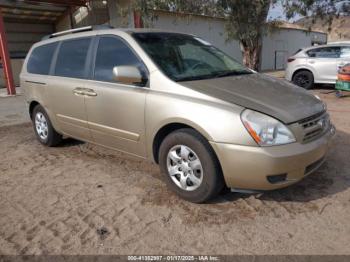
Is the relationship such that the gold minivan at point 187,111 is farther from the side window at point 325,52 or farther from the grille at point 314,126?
the side window at point 325,52

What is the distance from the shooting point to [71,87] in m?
4.23

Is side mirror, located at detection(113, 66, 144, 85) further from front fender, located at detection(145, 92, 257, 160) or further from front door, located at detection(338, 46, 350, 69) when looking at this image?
front door, located at detection(338, 46, 350, 69)

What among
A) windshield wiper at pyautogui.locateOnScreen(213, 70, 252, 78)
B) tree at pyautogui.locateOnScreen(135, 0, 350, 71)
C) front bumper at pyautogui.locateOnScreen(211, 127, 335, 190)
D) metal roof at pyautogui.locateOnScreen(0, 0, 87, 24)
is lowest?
front bumper at pyautogui.locateOnScreen(211, 127, 335, 190)

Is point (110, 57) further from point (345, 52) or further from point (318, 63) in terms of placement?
point (345, 52)

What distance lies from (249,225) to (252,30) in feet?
28.2

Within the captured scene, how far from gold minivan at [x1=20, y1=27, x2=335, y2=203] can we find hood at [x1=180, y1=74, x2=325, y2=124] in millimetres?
11

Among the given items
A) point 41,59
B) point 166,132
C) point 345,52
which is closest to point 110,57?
point 166,132

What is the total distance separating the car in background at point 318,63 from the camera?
9.55m

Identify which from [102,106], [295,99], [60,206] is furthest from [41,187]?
[295,99]

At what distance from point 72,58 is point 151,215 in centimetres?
254

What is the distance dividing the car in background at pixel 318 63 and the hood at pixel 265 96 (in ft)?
23.2

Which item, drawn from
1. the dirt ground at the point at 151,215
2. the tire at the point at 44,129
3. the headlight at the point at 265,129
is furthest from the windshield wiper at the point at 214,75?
the tire at the point at 44,129

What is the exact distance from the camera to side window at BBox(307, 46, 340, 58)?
9.65 metres

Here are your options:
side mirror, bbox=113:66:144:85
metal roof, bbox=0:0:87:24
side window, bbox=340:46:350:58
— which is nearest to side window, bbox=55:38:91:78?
side mirror, bbox=113:66:144:85
